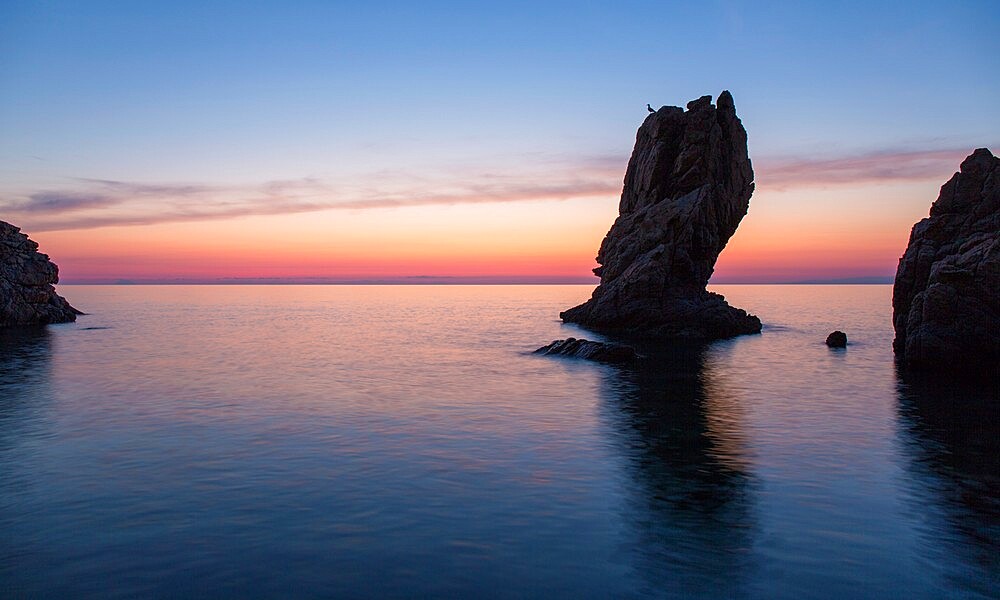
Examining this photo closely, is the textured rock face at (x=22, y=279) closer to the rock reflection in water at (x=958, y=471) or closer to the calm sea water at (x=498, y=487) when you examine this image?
the calm sea water at (x=498, y=487)

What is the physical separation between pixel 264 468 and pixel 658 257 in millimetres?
65076

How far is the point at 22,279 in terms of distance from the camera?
90.1 m

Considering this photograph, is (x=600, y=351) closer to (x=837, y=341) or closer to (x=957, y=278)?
(x=957, y=278)

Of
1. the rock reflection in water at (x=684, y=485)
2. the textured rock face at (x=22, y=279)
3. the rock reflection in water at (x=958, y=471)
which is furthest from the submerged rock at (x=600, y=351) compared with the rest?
the textured rock face at (x=22, y=279)

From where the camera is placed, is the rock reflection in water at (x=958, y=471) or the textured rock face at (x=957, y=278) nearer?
the rock reflection in water at (x=958, y=471)

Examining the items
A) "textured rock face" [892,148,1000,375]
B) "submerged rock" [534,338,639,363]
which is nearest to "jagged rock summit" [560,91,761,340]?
"submerged rock" [534,338,639,363]

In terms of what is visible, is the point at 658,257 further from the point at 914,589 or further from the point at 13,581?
the point at 13,581

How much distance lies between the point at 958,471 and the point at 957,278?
976 inches

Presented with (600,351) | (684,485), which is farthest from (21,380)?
(684,485)

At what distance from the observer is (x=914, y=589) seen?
14148 mm

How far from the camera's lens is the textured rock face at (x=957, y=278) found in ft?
141

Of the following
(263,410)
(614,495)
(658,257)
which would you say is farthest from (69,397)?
(658,257)

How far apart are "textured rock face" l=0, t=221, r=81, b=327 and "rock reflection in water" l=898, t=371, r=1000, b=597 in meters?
98.6

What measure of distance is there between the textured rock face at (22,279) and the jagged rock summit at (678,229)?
74055 mm
